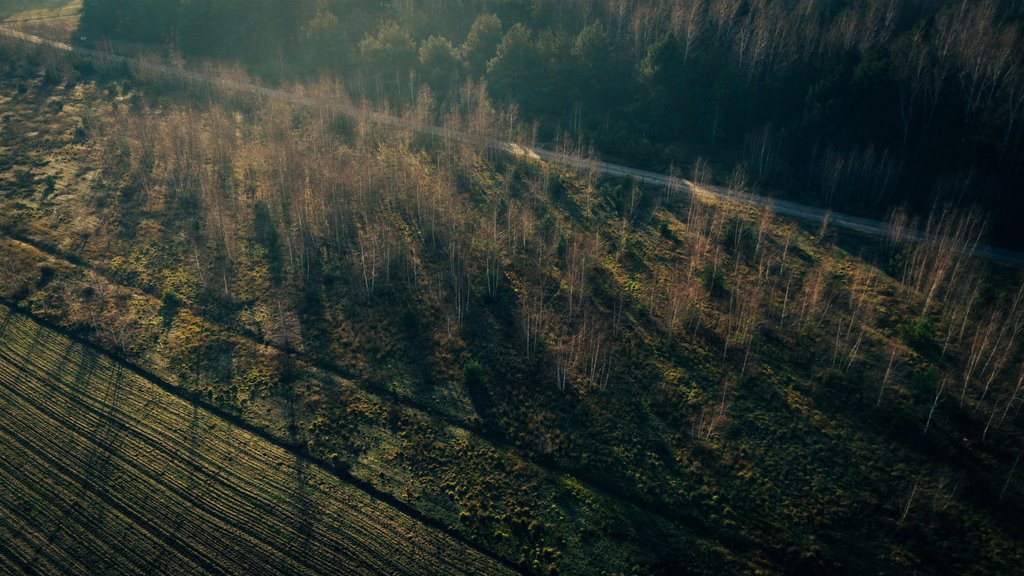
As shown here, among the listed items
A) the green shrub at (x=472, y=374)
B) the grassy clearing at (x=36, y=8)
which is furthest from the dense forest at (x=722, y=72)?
the green shrub at (x=472, y=374)

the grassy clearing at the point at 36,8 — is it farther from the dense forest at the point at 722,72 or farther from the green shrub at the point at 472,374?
the green shrub at the point at 472,374

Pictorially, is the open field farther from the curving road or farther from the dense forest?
the dense forest

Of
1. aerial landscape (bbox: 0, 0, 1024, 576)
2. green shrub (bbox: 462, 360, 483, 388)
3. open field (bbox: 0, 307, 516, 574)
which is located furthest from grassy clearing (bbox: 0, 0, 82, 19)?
green shrub (bbox: 462, 360, 483, 388)

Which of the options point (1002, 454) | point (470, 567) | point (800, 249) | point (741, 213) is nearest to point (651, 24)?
point (741, 213)

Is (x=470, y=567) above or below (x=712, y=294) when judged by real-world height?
below

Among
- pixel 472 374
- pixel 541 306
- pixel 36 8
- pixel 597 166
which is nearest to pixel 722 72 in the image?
pixel 597 166

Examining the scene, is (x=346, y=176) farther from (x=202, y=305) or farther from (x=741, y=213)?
(x=741, y=213)
